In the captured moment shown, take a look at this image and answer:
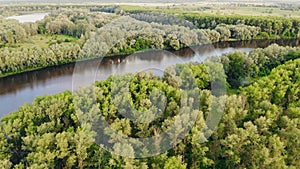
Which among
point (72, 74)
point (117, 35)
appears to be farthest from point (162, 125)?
point (117, 35)

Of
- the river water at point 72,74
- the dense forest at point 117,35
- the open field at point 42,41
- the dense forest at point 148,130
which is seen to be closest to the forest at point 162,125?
the dense forest at point 148,130

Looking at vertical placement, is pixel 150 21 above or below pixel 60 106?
above

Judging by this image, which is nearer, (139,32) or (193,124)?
(193,124)

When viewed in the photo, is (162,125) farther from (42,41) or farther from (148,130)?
(42,41)

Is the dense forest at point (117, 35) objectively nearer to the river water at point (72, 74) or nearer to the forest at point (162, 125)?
the river water at point (72, 74)

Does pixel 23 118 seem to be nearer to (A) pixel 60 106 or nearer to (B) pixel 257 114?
(A) pixel 60 106

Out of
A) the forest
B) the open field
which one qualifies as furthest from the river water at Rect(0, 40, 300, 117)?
the open field

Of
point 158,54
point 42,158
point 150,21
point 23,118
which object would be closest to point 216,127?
point 42,158
